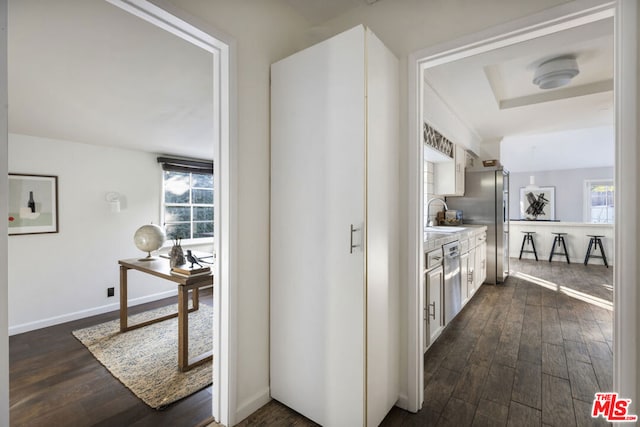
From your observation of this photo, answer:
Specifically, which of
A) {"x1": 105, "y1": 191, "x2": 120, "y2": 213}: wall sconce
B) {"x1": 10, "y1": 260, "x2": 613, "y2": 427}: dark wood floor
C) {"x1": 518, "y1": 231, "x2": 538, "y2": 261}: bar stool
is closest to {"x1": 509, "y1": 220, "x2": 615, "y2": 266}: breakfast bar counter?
{"x1": 518, "y1": 231, "x2": 538, "y2": 261}: bar stool

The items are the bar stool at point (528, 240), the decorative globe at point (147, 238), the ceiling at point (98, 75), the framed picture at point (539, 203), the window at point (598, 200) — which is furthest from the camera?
the framed picture at point (539, 203)

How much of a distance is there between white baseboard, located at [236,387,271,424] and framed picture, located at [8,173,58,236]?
329 cm

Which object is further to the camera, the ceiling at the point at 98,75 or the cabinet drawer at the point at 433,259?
the cabinet drawer at the point at 433,259

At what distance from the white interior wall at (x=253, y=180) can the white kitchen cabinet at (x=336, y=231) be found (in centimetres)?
7

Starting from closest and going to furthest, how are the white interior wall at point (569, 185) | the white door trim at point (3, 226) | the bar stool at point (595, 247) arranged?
the white door trim at point (3, 226) → the bar stool at point (595, 247) → the white interior wall at point (569, 185)

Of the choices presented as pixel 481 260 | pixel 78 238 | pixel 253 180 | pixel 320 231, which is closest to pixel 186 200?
pixel 78 238

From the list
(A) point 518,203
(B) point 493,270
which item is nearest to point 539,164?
(A) point 518,203

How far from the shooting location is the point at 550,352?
244 centimetres

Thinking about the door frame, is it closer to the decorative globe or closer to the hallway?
the hallway

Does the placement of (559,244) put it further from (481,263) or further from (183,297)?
(183,297)

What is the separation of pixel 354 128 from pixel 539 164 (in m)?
10.2

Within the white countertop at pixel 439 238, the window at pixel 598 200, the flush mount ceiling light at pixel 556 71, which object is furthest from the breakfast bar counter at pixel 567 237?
the flush mount ceiling light at pixel 556 71

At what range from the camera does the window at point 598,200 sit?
8.89m

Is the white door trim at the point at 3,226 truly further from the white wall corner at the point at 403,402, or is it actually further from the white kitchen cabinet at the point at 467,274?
the white kitchen cabinet at the point at 467,274
